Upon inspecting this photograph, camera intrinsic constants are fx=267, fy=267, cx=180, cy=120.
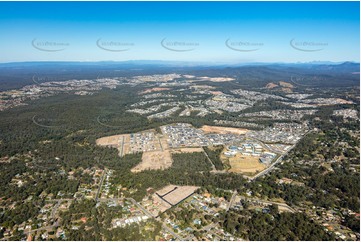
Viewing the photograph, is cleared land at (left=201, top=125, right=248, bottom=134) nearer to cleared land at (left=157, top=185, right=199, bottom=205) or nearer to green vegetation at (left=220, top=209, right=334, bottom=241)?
cleared land at (left=157, top=185, right=199, bottom=205)

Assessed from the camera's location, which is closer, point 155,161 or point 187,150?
point 155,161

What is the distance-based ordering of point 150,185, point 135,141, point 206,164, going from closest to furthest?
1. point 150,185
2. point 206,164
3. point 135,141

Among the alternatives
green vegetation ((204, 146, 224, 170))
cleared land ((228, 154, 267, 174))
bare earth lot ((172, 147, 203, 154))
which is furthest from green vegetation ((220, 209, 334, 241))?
bare earth lot ((172, 147, 203, 154))

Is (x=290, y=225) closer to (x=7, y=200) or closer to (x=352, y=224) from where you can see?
(x=352, y=224)

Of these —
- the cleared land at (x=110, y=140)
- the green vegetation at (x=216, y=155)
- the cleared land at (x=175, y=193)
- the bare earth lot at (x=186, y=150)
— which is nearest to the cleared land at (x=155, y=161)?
the bare earth lot at (x=186, y=150)

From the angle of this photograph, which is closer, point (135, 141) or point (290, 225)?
point (290, 225)

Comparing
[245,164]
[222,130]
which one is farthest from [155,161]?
[222,130]

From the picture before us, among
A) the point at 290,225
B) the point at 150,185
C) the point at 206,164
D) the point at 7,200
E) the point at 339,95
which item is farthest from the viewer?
the point at 339,95


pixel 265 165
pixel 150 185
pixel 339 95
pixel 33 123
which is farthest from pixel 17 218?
pixel 339 95

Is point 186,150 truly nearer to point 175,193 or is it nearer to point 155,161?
point 155,161
